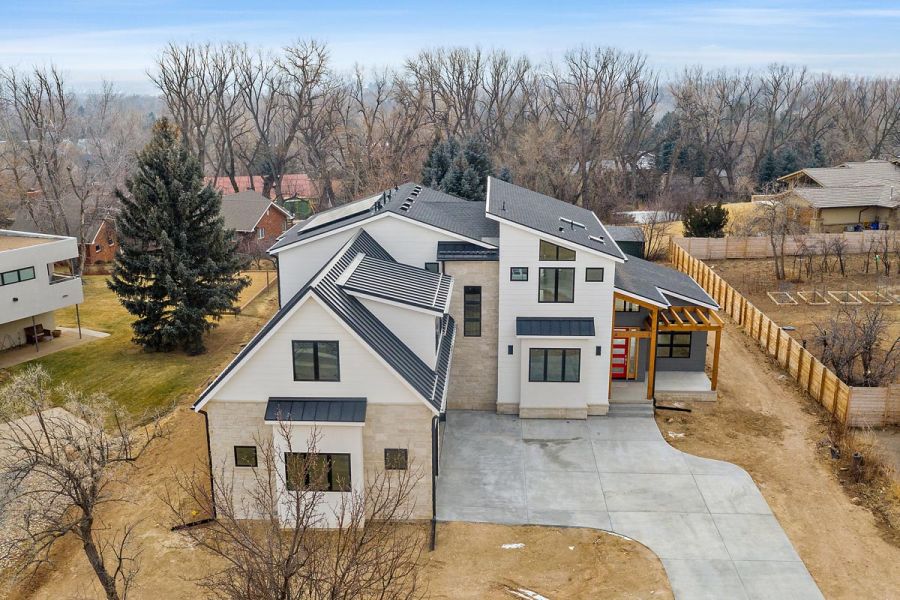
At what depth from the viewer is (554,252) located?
24.9 m

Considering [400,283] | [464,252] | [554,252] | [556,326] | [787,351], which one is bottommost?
[787,351]

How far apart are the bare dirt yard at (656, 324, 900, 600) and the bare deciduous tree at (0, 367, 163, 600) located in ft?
53.5

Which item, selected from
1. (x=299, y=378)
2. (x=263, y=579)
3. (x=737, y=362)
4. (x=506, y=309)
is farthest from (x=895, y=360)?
(x=263, y=579)

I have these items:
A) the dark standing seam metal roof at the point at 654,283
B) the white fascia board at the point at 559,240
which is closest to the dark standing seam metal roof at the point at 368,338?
the white fascia board at the point at 559,240

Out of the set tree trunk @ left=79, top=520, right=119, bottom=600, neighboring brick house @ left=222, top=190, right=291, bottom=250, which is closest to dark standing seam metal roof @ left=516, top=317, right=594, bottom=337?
tree trunk @ left=79, top=520, right=119, bottom=600

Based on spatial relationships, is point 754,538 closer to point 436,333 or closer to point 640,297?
point 640,297

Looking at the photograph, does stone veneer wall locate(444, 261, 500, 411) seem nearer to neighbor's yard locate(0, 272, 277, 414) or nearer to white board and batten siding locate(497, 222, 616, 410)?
white board and batten siding locate(497, 222, 616, 410)

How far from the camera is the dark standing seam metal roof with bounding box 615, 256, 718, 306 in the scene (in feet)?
86.6

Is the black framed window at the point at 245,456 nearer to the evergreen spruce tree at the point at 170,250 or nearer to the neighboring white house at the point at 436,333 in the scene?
the neighboring white house at the point at 436,333

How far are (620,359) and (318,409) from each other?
44.1 ft

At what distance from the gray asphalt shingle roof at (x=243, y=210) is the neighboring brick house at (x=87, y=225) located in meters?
8.15

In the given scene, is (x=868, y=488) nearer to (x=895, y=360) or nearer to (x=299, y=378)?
(x=895, y=360)

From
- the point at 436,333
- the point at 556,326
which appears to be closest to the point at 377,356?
the point at 436,333

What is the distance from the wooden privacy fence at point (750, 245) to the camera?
4762 centimetres
